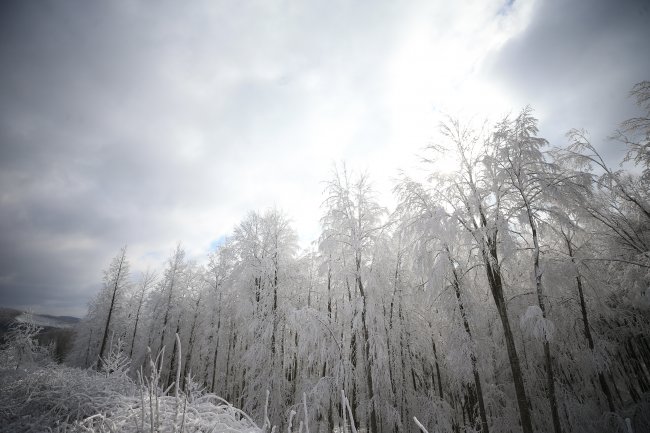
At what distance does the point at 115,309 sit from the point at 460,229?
31.2m

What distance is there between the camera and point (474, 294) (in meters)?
9.02

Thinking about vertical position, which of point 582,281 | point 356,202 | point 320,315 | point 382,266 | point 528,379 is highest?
point 356,202

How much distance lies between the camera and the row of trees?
775cm

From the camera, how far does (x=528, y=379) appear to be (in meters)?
11.4

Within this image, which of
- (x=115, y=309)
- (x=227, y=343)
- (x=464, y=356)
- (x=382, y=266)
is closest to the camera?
(x=464, y=356)

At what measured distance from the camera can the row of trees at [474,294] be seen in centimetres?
775

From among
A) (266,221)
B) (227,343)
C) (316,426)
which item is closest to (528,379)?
(316,426)

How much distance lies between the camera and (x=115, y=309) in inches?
1056

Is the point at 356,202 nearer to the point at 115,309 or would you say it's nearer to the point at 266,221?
the point at 266,221

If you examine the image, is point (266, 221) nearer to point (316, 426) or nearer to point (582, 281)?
point (316, 426)

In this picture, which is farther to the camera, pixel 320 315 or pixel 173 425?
pixel 320 315

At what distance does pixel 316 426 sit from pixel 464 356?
22.2ft

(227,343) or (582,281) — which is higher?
(582,281)

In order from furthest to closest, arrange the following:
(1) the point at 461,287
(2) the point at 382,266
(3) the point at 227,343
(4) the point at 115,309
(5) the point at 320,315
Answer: (4) the point at 115,309 → (3) the point at 227,343 → (2) the point at 382,266 → (5) the point at 320,315 → (1) the point at 461,287
